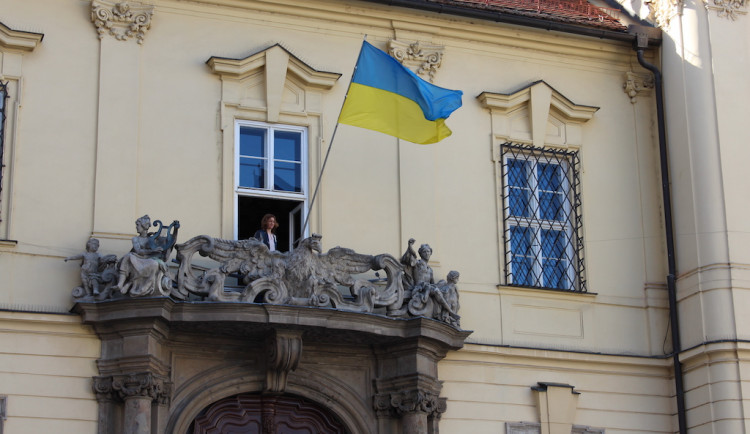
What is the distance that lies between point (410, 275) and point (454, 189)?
1426 millimetres

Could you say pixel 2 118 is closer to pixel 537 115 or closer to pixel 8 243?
pixel 8 243

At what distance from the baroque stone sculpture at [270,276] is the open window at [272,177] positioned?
0.89 m

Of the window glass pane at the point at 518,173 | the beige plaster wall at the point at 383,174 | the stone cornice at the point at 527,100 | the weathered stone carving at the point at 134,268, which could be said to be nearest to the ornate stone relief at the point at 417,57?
the beige plaster wall at the point at 383,174

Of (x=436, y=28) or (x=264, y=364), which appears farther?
(x=436, y=28)

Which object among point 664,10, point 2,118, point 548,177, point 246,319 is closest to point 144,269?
point 246,319

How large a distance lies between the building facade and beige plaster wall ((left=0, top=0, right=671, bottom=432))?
0.07 feet

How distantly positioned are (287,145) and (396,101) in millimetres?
1344

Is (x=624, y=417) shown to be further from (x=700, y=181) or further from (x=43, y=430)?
(x=43, y=430)

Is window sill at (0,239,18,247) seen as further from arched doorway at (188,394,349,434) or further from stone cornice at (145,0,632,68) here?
stone cornice at (145,0,632,68)

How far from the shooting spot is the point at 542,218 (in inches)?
631

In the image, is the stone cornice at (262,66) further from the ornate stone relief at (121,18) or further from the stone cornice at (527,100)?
the stone cornice at (527,100)

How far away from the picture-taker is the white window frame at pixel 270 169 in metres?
15.0

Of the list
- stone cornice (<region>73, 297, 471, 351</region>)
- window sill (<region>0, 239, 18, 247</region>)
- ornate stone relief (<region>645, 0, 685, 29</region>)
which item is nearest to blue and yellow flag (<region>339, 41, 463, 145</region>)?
stone cornice (<region>73, 297, 471, 351</region>)

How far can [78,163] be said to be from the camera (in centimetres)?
1441
